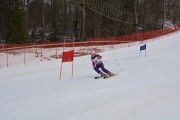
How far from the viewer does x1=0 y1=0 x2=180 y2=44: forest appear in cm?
5662

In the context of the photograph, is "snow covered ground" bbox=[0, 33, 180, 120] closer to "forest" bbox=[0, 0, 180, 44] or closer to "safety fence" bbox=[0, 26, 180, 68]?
"safety fence" bbox=[0, 26, 180, 68]

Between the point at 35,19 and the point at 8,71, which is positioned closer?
the point at 8,71

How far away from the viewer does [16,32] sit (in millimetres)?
54094

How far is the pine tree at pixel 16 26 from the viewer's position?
5381cm

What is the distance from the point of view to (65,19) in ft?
249

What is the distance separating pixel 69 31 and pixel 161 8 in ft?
85.0

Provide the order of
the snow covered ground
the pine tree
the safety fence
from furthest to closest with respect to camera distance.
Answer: the pine tree, the safety fence, the snow covered ground

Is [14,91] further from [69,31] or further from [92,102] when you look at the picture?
[69,31]

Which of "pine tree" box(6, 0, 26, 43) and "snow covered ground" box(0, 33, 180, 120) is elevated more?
"pine tree" box(6, 0, 26, 43)

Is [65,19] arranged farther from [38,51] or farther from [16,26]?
[38,51]

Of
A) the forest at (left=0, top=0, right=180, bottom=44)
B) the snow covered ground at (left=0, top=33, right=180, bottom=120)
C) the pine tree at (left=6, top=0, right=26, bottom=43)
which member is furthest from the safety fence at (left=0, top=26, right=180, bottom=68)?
the snow covered ground at (left=0, top=33, right=180, bottom=120)

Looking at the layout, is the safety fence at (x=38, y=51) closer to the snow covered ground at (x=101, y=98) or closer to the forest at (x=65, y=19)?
the forest at (x=65, y=19)

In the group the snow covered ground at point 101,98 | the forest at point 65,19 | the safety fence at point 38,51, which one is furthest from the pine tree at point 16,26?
the snow covered ground at point 101,98

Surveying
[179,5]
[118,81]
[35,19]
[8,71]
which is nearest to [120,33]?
[35,19]
